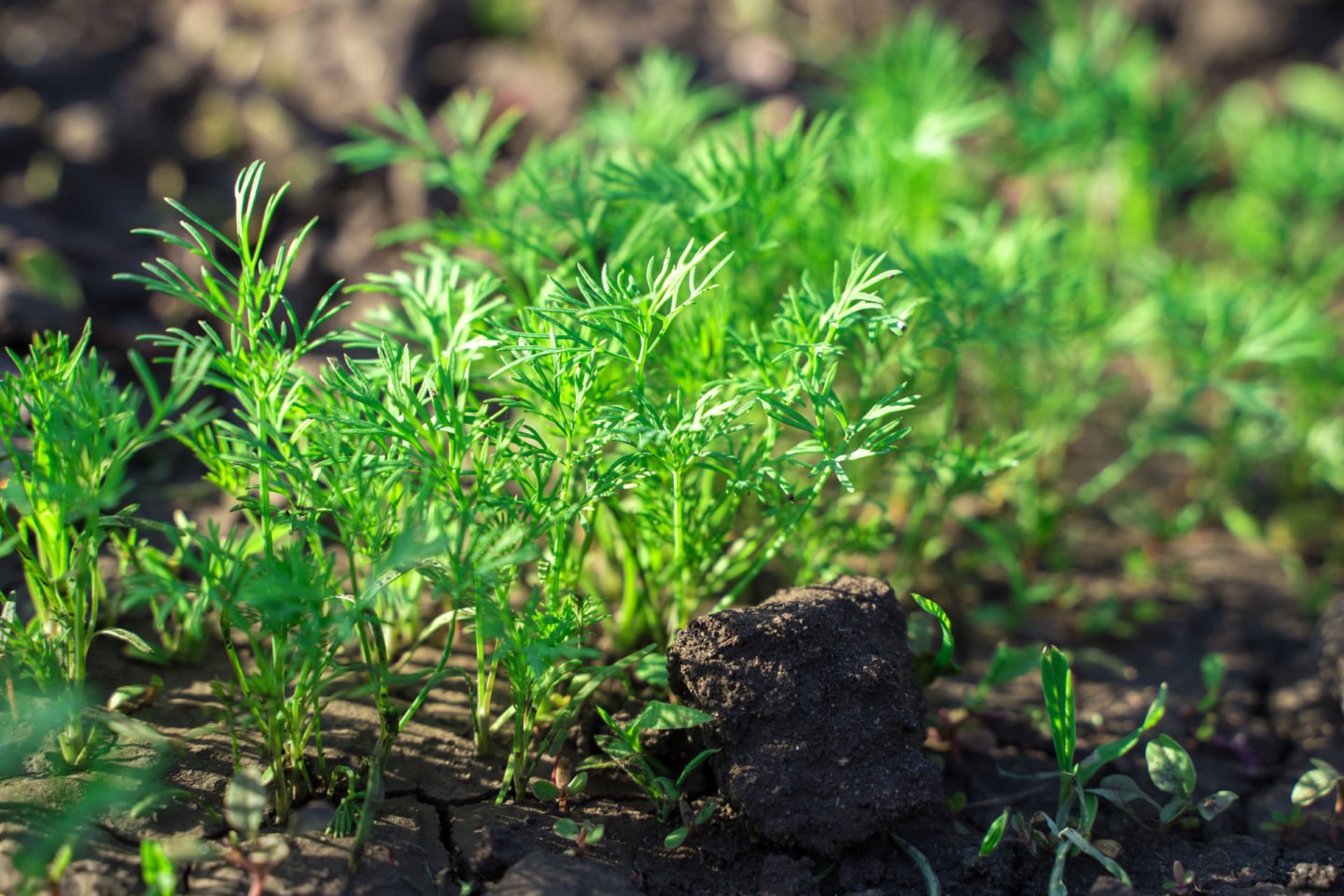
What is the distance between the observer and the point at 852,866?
1.89 metres

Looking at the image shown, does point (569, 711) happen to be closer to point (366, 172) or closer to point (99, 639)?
point (99, 639)

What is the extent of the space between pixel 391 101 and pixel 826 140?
213cm

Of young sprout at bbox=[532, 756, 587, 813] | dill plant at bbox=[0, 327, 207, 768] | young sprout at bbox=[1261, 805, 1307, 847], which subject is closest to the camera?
dill plant at bbox=[0, 327, 207, 768]

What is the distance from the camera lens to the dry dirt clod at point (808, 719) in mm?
1844

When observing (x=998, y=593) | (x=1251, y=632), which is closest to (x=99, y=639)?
(x=998, y=593)

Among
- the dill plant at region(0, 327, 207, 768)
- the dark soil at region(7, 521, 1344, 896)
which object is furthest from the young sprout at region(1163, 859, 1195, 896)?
the dill plant at region(0, 327, 207, 768)

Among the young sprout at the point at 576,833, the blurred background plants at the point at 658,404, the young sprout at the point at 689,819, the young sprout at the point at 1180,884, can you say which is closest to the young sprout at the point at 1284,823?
the young sprout at the point at 1180,884

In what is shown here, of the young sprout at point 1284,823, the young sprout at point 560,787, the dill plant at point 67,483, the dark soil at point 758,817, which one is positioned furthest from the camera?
the young sprout at point 1284,823

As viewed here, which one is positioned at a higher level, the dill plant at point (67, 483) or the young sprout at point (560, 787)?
the dill plant at point (67, 483)

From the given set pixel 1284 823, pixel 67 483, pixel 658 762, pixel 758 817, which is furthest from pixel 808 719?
pixel 67 483

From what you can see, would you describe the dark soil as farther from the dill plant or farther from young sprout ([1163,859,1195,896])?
the dill plant

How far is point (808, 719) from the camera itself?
6.21ft

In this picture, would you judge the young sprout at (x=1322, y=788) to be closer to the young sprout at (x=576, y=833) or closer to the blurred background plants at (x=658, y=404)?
the blurred background plants at (x=658, y=404)

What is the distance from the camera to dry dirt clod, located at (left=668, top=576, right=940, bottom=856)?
184 cm
